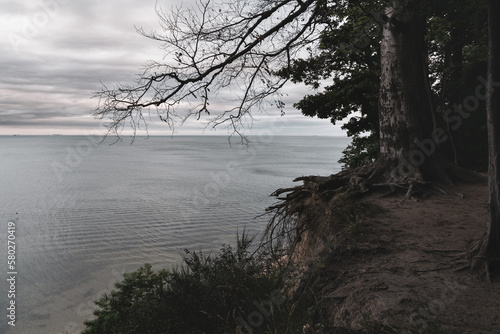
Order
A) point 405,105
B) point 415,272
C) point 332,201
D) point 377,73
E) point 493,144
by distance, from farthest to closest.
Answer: point 377,73
point 405,105
point 332,201
point 415,272
point 493,144

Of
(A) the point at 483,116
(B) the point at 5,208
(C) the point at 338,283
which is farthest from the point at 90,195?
(C) the point at 338,283

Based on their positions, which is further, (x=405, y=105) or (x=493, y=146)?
(x=405, y=105)

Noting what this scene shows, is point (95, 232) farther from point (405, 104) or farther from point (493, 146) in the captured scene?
point (493, 146)

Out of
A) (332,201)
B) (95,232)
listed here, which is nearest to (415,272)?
(332,201)

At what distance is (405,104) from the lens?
8.95 m

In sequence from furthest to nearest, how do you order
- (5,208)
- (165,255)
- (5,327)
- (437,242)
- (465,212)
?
(5,208) → (165,255) → (5,327) → (465,212) → (437,242)

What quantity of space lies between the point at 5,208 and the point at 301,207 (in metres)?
38.3

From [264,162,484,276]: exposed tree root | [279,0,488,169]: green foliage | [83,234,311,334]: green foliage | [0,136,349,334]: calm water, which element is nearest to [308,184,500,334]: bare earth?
→ [264,162,484,276]: exposed tree root

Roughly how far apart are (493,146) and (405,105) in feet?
12.8

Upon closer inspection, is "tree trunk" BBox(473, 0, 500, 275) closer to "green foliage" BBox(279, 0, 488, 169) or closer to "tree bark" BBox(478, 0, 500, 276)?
"tree bark" BBox(478, 0, 500, 276)

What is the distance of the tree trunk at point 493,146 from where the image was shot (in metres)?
5.16

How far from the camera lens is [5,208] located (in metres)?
37.0

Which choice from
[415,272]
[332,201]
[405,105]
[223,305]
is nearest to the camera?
[415,272]

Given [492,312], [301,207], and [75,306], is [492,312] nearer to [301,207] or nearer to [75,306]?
[301,207]
